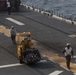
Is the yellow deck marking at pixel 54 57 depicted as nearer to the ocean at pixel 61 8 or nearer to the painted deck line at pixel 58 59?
the painted deck line at pixel 58 59

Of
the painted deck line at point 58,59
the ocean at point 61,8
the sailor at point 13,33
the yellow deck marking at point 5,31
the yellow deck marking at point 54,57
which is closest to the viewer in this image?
the painted deck line at point 58,59

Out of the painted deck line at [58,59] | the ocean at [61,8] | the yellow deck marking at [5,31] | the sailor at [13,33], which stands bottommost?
the ocean at [61,8]

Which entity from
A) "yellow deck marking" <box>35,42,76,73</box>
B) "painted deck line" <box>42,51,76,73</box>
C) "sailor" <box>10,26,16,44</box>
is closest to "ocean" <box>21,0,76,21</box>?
"sailor" <box>10,26,16,44</box>

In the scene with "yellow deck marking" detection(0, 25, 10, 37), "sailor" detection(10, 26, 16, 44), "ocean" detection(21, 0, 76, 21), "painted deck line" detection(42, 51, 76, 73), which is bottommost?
"ocean" detection(21, 0, 76, 21)

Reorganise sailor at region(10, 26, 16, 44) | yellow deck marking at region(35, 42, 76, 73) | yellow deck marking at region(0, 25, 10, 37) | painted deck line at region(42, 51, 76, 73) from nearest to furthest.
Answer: painted deck line at region(42, 51, 76, 73) < yellow deck marking at region(35, 42, 76, 73) < sailor at region(10, 26, 16, 44) < yellow deck marking at region(0, 25, 10, 37)

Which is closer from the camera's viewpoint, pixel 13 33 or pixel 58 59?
pixel 58 59

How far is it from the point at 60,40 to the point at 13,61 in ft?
28.0

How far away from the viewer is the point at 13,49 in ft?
108

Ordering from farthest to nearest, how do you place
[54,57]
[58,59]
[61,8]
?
[61,8], [54,57], [58,59]

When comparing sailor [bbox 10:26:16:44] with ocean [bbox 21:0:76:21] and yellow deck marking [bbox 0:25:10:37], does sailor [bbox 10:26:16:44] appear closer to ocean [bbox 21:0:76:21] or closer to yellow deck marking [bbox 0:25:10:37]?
yellow deck marking [bbox 0:25:10:37]

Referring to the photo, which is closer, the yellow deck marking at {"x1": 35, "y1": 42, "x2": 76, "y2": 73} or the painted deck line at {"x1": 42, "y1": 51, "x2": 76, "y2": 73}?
the painted deck line at {"x1": 42, "y1": 51, "x2": 76, "y2": 73}

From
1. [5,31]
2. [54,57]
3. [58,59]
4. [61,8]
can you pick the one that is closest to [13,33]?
[54,57]

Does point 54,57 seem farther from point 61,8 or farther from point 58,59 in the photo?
point 61,8

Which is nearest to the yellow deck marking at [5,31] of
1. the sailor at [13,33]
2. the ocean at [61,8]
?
the sailor at [13,33]
